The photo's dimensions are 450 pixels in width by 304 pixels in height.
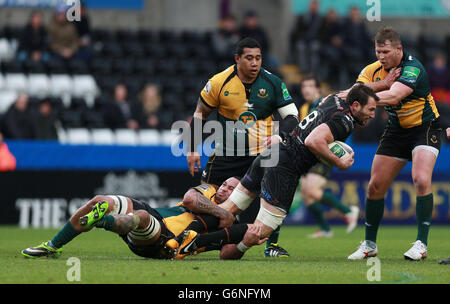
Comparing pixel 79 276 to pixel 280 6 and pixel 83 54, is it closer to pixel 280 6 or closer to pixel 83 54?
pixel 83 54

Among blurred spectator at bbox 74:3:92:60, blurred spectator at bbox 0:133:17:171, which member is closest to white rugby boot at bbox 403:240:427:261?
blurred spectator at bbox 0:133:17:171

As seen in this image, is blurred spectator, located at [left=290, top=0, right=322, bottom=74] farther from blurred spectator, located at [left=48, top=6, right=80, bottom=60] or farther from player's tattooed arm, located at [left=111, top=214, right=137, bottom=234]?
player's tattooed arm, located at [left=111, top=214, right=137, bottom=234]

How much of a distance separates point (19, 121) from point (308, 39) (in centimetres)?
826

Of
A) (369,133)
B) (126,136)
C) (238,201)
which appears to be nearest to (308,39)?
(369,133)

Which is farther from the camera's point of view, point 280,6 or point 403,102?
point 280,6

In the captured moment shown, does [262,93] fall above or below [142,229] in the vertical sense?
above

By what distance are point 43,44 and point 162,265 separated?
40.3 ft

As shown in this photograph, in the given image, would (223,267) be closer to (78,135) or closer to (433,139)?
(433,139)

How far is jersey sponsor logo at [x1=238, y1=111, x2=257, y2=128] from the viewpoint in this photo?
32.3 ft

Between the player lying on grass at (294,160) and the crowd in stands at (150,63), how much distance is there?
825 cm

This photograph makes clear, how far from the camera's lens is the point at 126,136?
17.1 metres

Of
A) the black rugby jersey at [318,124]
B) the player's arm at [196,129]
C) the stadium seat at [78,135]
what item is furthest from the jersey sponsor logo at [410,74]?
the stadium seat at [78,135]

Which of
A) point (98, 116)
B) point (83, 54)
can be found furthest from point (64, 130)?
point (83, 54)

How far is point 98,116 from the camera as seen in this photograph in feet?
57.4
